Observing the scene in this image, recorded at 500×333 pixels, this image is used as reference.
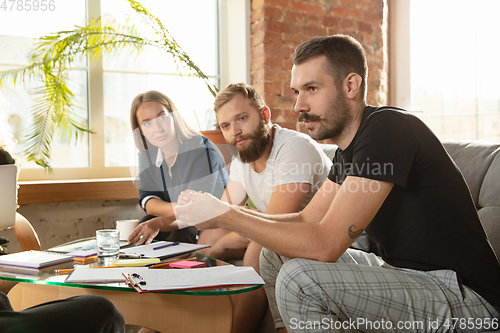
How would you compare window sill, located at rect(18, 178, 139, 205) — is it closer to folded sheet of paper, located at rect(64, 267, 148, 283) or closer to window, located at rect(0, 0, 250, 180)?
window, located at rect(0, 0, 250, 180)

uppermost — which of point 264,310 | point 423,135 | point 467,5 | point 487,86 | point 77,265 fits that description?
point 467,5

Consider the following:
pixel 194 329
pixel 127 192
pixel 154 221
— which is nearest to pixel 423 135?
pixel 194 329

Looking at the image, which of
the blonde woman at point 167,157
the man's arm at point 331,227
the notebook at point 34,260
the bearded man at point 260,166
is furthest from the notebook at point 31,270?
the blonde woman at point 167,157

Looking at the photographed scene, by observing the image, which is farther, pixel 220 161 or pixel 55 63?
pixel 55 63

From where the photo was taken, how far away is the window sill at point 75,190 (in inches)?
101

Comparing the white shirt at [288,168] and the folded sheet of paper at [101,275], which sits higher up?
the white shirt at [288,168]

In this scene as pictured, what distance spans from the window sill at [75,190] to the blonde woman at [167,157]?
16.6 inches

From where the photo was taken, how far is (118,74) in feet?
9.96

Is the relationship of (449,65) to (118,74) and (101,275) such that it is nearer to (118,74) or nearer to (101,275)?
(118,74)

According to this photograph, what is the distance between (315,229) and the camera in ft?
3.74

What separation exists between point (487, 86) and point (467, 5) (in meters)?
0.62

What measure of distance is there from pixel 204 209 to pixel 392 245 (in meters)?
0.56

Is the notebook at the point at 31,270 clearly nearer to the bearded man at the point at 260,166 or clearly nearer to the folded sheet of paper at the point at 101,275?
the folded sheet of paper at the point at 101,275

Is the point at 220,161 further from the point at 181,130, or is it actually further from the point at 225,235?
the point at 225,235
